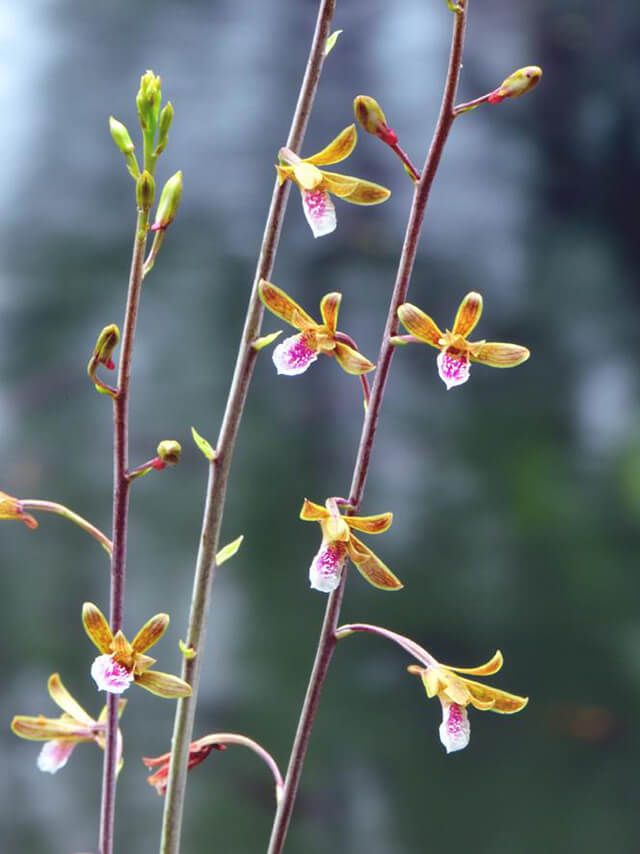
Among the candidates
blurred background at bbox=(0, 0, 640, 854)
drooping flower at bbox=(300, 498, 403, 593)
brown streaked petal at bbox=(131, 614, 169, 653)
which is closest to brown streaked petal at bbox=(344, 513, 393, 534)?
drooping flower at bbox=(300, 498, 403, 593)

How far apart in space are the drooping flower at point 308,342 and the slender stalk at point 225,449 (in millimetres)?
16

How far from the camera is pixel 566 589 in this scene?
142 cm

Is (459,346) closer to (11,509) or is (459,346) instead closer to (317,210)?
Result: (317,210)

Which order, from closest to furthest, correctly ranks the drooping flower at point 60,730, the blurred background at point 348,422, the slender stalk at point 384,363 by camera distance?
the slender stalk at point 384,363, the drooping flower at point 60,730, the blurred background at point 348,422

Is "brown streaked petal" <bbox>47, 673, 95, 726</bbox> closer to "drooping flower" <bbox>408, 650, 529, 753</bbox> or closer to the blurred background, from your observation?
"drooping flower" <bbox>408, 650, 529, 753</bbox>

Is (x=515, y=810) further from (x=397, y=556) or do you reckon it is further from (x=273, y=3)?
(x=273, y=3)

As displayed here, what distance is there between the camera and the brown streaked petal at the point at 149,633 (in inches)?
18.0

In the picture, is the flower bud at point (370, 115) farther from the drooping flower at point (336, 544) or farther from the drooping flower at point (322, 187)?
the drooping flower at point (336, 544)

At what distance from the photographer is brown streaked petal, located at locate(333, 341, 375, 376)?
462 mm

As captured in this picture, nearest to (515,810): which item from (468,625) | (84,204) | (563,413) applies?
(468,625)

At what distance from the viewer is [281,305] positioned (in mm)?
451

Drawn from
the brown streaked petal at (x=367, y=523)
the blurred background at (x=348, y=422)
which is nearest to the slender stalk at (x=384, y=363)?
the brown streaked petal at (x=367, y=523)

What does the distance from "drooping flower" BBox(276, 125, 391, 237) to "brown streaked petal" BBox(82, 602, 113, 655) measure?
0.69 ft

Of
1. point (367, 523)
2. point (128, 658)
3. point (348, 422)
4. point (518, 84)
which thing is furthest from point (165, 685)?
point (348, 422)
